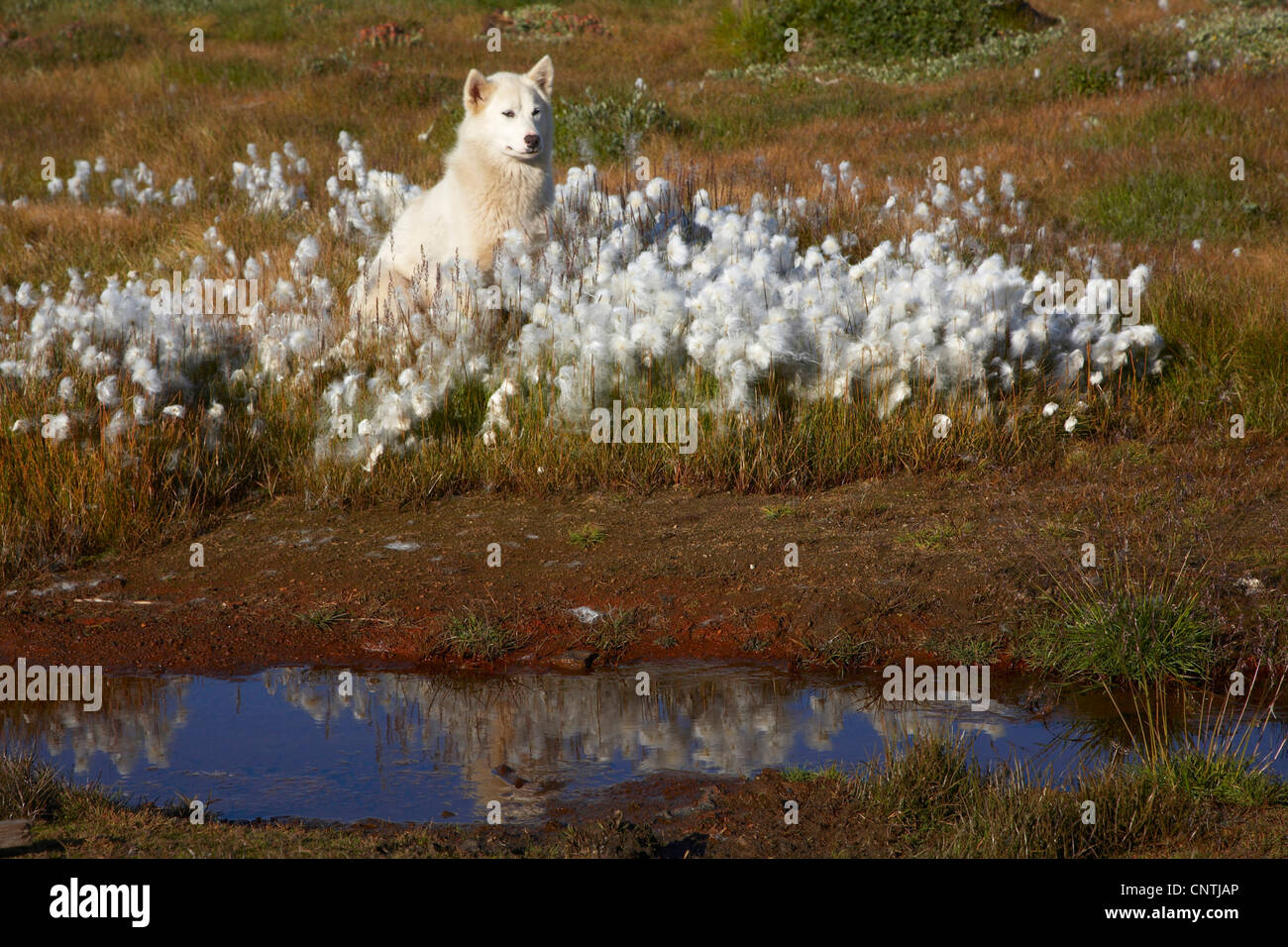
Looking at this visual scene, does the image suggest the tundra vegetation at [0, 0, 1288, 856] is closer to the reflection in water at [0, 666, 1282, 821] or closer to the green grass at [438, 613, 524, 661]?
the green grass at [438, 613, 524, 661]

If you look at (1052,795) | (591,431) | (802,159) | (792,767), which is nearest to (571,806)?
(792,767)

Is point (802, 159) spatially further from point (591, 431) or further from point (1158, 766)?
point (1158, 766)

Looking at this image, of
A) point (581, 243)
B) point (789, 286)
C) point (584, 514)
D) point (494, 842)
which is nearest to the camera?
point (494, 842)

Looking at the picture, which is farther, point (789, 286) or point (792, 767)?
point (789, 286)

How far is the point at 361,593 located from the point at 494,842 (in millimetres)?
2721

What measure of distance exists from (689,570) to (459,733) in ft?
5.62

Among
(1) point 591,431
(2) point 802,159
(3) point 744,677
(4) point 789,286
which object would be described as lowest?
(3) point 744,677

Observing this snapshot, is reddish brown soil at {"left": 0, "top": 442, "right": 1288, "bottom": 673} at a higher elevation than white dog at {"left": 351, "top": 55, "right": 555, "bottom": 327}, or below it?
below

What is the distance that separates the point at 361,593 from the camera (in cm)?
605

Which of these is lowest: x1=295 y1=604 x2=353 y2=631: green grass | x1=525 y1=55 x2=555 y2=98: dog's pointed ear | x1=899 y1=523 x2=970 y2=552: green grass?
x1=295 y1=604 x2=353 y2=631: green grass

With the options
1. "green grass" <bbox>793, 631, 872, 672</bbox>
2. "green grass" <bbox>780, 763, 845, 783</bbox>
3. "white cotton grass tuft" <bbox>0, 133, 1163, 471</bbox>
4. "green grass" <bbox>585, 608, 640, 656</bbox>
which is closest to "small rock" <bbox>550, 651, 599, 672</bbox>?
"green grass" <bbox>585, 608, 640, 656</bbox>

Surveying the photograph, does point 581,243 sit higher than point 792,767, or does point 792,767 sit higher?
point 581,243

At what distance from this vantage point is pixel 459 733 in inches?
187

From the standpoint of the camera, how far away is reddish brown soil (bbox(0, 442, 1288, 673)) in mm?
5625
